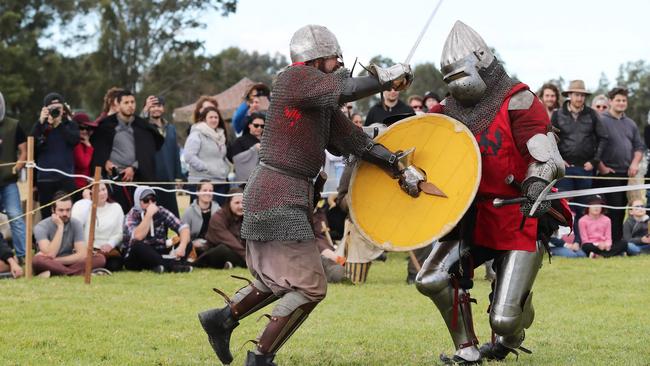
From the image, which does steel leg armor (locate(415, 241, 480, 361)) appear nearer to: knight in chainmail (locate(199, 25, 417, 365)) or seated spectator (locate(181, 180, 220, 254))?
knight in chainmail (locate(199, 25, 417, 365))

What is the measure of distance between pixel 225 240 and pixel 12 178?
2075mm

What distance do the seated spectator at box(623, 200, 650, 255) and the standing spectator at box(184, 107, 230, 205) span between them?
4.52 m

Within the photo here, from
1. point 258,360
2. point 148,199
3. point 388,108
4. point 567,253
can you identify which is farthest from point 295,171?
point 567,253

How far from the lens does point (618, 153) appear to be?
441 inches

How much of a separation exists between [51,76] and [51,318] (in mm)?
35705

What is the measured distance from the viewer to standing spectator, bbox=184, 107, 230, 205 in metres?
10.2

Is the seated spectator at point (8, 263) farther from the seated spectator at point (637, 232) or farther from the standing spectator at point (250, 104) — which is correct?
the seated spectator at point (637, 232)

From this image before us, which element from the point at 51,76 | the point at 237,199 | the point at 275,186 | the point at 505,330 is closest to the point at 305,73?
the point at 275,186

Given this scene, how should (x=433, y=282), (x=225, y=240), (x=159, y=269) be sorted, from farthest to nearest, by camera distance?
(x=225, y=240), (x=159, y=269), (x=433, y=282)

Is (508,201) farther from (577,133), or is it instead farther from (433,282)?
(577,133)

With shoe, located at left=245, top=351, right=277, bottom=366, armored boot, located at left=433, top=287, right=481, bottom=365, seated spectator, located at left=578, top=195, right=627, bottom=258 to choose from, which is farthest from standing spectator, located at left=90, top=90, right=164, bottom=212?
shoe, located at left=245, top=351, right=277, bottom=366

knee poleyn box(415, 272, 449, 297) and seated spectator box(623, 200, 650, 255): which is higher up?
knee poleyn box(415, 272, 449, 297)

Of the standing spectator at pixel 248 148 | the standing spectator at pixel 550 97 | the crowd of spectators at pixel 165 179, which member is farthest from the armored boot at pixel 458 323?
the standing spectator at pixel 550 97

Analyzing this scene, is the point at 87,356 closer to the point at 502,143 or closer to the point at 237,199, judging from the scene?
the point at 502,143
